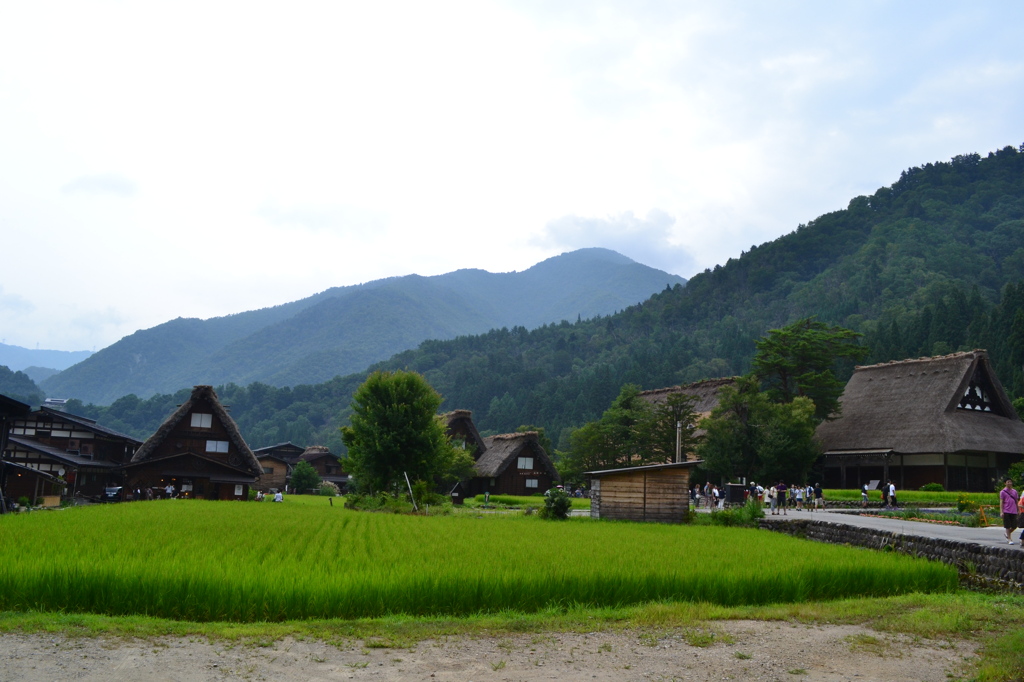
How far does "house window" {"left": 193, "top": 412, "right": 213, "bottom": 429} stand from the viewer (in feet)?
154

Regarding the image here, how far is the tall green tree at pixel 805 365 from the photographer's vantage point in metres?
48.9

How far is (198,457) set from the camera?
44531mm

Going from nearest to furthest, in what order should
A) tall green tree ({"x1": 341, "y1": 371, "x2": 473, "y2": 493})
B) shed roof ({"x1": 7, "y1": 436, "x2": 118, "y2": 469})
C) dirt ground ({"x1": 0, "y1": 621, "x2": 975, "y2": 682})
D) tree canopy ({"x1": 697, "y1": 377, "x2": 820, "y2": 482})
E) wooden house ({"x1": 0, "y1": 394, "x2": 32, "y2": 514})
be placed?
dirt ground ({"x1": 0, "y1": 621, "x2": 975, "y2": 682}), wooden house ({"x1": 0, "y1": 394, "x2": 32, "y2": 514}), tall green tree ({"x1": 341, "y1": 371, "x2": 473, "y2": 493}), tree canopy ({"x1": 697, "y1": 377, "x2": 820, "y2": 482}), shed roof ({"x1": 7, "y1": 436, "x2": 118, "y2": 469})

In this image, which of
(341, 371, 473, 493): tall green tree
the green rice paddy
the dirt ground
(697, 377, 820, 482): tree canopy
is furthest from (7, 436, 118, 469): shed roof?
(697, 377, 820, 482): tree canopy

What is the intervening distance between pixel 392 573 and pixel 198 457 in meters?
37.8

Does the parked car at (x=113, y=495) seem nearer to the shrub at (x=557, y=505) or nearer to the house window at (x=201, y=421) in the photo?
the house window at (x=201, y=421)

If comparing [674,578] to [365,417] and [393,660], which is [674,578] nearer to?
[393,660]

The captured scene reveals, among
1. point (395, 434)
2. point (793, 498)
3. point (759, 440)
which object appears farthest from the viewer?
point (759, 440)

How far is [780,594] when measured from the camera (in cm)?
1205

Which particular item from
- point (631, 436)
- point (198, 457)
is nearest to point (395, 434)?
point (198, 457)

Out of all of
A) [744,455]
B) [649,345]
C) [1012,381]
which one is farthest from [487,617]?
[649,345]

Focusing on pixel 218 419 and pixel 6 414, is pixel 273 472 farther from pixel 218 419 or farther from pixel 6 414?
pixel 6 414

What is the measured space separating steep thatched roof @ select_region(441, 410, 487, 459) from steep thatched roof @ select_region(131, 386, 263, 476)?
14075 mm

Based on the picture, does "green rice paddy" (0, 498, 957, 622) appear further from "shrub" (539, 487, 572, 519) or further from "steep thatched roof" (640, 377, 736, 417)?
"steep thatched roof" (640, 377, 736, 417)
